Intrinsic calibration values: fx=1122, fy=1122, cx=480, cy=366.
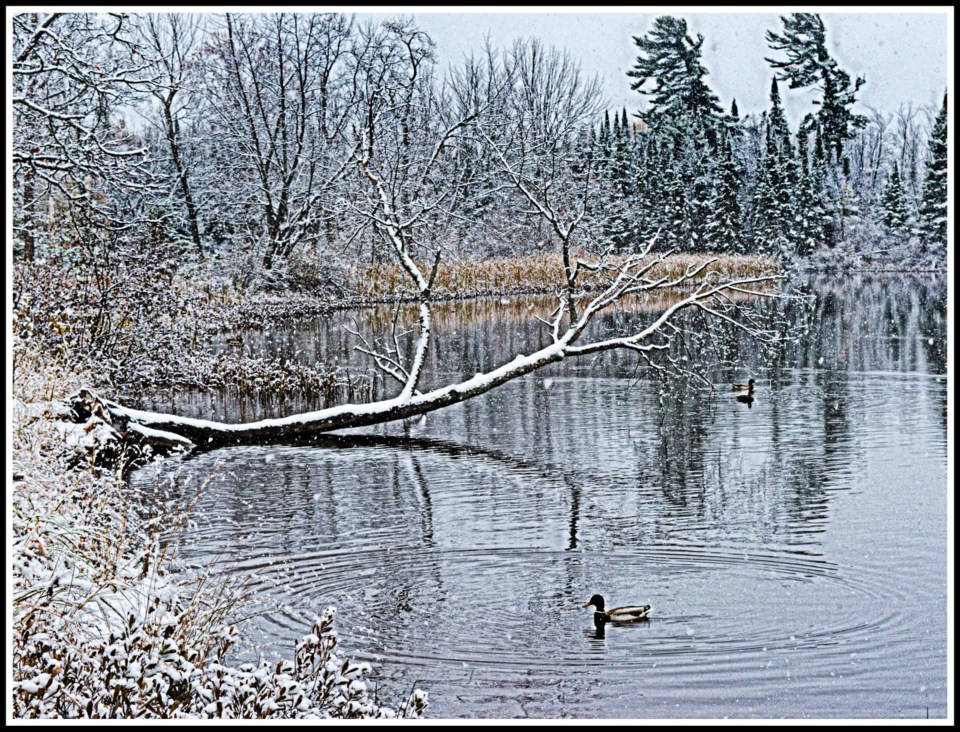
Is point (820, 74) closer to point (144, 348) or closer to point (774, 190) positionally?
point (774, 190)

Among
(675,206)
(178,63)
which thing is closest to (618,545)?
(178,63)

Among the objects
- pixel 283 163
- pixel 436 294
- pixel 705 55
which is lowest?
pixel 436 294

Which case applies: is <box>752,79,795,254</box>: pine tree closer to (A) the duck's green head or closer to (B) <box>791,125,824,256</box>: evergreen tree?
(B) <box>791,125,824,256</box>: evergreen tree

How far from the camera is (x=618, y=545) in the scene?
29.8 ft

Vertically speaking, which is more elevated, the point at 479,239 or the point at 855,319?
the point at 479,239

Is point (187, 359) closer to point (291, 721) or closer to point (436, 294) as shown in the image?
point (436, 294)

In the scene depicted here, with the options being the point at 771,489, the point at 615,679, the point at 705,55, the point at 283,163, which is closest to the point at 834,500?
the point at 771,489

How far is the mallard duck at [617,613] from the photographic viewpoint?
714 cm

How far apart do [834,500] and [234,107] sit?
23008 mm

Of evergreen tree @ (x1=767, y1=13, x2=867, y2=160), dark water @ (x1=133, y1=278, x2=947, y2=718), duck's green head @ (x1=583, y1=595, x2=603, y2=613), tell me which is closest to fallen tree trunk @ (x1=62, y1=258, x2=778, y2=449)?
dark water @ (x1=133, y1=278, x2=947, y2=718)

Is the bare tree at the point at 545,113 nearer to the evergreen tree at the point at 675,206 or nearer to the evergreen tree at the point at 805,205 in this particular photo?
the evergreen tree at the point at 675,206

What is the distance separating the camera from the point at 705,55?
3356cm

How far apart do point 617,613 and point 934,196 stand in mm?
34926

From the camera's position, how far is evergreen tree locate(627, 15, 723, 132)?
31969 mm
